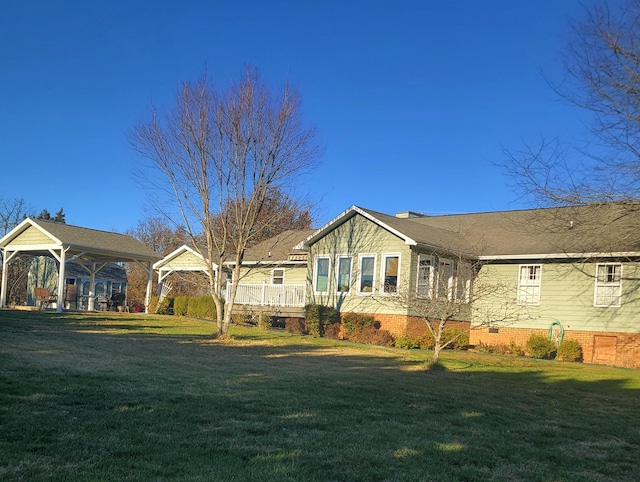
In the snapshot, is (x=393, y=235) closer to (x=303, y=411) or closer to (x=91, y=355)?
(x=91, y=355)

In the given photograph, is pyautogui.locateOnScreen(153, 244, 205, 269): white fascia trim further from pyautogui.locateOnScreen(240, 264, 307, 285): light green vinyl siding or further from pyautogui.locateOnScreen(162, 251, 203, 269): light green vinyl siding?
pyautogui.locateOnScreen(240, 264, 307, 285): light green vinyl siding

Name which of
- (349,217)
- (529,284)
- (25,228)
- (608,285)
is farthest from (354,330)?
(25,228)

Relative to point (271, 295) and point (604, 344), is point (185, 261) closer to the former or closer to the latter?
point (271, 295)

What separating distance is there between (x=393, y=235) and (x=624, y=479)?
16.6 metres

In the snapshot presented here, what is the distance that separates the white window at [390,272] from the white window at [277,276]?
7087 mm

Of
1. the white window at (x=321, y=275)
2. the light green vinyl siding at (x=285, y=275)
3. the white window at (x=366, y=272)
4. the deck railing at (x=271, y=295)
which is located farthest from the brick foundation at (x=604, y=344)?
the light green vinyl siding at (x=285, y=275)

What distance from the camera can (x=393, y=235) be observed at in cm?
2202

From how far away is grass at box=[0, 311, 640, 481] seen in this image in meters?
4.99

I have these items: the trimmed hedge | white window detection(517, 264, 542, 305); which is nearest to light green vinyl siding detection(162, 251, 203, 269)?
the trimmed hedge

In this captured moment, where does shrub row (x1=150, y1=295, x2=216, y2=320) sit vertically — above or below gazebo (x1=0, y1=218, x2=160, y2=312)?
below

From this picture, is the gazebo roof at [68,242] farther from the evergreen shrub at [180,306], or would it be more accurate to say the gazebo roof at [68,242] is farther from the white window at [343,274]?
the white window at [343,274]

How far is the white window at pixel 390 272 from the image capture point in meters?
21.7

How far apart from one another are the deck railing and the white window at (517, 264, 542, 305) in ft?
28.5

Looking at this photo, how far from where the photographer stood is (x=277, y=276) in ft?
92.0
